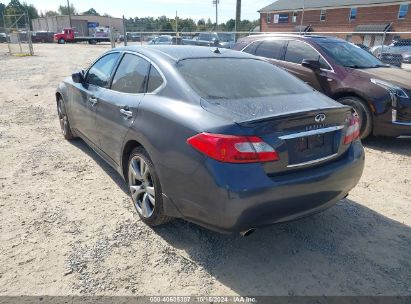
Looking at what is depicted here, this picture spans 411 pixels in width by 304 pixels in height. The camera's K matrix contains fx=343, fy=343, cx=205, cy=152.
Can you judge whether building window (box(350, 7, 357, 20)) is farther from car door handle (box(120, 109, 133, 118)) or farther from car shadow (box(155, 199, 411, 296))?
car door handle (box(120, 109, 133, 118))

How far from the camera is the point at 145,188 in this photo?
10.4ft

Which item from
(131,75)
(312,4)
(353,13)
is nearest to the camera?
(131,75)

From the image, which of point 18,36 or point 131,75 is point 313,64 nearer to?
point 131,75

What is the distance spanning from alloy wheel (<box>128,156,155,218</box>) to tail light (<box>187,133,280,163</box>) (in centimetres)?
85

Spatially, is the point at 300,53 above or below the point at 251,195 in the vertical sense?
above

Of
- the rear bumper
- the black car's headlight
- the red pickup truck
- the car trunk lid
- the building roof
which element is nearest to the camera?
the rear bumper

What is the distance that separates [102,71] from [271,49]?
4.20 meters

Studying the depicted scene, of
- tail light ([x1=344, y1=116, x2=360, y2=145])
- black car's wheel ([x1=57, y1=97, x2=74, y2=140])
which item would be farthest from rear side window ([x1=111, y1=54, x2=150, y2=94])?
black car's wheel ([x1=57, y1=97, x2=74, y2=140])

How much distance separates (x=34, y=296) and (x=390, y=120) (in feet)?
17.4

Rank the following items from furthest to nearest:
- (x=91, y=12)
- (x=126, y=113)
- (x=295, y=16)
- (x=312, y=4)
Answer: (x=91, y=12) < (x=295, y=16) < (x=312, y=4) < (x=126, y=113)

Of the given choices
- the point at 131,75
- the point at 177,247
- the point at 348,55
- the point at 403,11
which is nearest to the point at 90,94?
the point at 131,75

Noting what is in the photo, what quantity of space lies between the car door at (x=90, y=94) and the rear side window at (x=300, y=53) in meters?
3.91

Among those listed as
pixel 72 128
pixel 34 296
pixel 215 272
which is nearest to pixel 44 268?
pixel 34 296

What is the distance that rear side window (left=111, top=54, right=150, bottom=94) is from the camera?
11.1 feet
